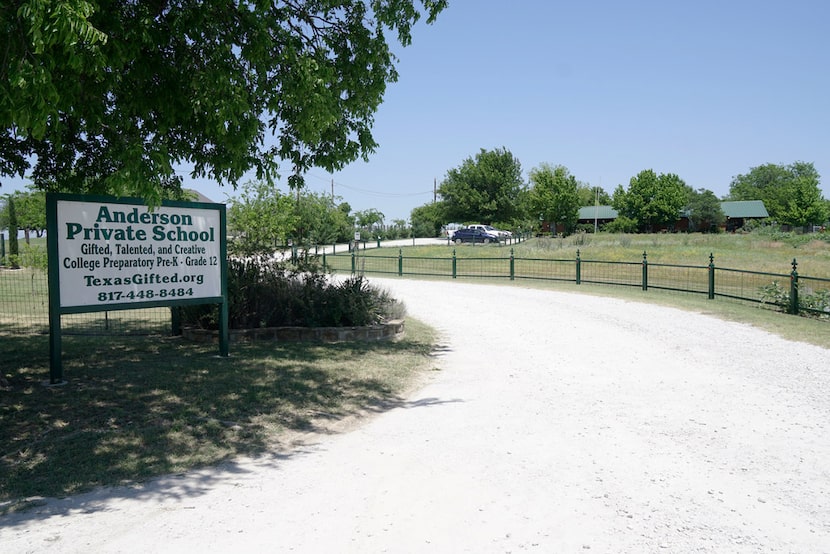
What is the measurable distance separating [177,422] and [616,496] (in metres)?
4.00

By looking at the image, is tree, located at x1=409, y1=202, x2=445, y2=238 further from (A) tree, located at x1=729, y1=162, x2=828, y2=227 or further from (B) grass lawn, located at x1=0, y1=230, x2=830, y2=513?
(B) grass lawn, located at x1=0, y1=230, x2=830, y2=513

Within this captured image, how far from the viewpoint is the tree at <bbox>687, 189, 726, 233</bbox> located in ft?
269

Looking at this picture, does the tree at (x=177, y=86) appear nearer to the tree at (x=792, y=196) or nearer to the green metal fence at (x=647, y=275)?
the green metal fence at (x=647, y=275)

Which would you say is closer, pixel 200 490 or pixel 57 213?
pixel 200 490

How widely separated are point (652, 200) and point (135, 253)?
248ft

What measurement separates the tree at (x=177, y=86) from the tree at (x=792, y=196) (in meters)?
90.0

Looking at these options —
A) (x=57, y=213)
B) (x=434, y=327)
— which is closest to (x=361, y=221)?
(x=434, y=327)

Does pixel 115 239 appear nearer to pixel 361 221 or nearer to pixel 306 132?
pixel 306 132

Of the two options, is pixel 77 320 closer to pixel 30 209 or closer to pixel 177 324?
pixel 177 324

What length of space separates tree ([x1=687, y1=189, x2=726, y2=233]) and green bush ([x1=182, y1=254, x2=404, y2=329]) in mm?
79201

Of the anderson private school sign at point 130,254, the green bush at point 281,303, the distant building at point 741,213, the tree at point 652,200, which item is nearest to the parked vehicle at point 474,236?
the tree at point 652,200

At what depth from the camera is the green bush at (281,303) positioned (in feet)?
36.1

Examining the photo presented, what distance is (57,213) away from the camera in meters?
7.57

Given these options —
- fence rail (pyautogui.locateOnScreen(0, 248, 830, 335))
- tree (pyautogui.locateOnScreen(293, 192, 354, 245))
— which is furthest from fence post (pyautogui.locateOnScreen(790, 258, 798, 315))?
tree (pyautogui.locateOnScreen(293, 192, 354, 245))
